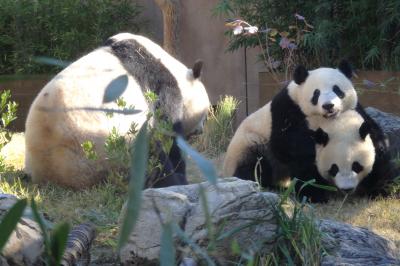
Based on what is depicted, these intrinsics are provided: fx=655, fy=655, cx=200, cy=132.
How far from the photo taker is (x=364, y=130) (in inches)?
176

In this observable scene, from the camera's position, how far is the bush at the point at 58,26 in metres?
10.1

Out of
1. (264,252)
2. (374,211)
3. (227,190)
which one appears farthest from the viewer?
(374,211)

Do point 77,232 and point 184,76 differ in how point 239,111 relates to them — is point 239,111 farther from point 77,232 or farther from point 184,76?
point 77,232

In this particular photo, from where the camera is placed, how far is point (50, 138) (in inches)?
185

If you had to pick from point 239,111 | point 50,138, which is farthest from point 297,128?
point 239,111

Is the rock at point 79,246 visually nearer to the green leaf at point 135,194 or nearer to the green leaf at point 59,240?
the green leaf at point 59,240

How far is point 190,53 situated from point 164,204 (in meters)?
7.72

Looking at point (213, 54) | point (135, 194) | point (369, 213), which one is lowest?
point (369, 213)

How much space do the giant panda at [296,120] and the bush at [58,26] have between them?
550cm

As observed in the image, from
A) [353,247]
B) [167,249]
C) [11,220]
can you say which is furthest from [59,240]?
[353,247]

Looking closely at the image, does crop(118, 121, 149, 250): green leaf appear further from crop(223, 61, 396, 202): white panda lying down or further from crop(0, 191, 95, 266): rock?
crop(223, 61, 396, 202): white panda lying down

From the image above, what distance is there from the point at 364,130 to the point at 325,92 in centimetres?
38

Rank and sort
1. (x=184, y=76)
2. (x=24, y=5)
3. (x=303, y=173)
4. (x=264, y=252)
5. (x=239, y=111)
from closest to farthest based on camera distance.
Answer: (x=264, y=252) → (x=303, y=173) → (x=184, y=76) → (x=239, y=111) → (x=24, y=5)

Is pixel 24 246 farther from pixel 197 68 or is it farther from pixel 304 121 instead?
pixel 197 68
